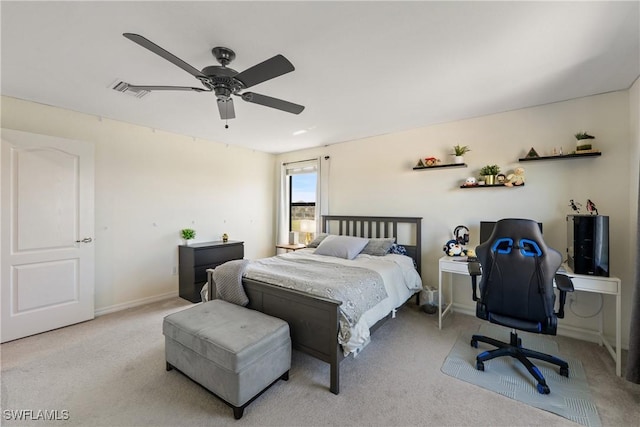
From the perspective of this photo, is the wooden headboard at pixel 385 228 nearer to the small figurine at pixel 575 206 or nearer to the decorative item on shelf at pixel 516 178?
the decorative item on shelf at pixel 516 178

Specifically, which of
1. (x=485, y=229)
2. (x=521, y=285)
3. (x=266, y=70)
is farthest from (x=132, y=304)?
(x=485, y=229)

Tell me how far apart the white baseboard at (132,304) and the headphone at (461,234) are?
168 inches

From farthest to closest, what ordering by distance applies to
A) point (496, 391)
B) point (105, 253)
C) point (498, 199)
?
point (105, 253)
point (498, 199)
point (496, 391)

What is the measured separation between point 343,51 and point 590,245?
8.99 ft

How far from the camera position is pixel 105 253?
347cm

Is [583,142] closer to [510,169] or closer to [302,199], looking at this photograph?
[510,169]

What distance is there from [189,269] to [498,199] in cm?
436

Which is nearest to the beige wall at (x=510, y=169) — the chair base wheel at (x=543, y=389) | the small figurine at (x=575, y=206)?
the small figurine at (x=575, y=206)

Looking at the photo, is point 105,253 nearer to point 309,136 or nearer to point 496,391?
point 309,136

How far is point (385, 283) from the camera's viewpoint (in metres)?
2.70

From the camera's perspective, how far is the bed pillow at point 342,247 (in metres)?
3.52

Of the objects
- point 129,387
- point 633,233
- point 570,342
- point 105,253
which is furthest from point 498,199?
point 105,253

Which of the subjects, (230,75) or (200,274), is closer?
(230,75)

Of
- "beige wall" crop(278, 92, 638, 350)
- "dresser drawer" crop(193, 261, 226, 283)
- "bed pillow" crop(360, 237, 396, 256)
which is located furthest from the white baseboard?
"beige wall" crop(278, 92, 638, 350)
